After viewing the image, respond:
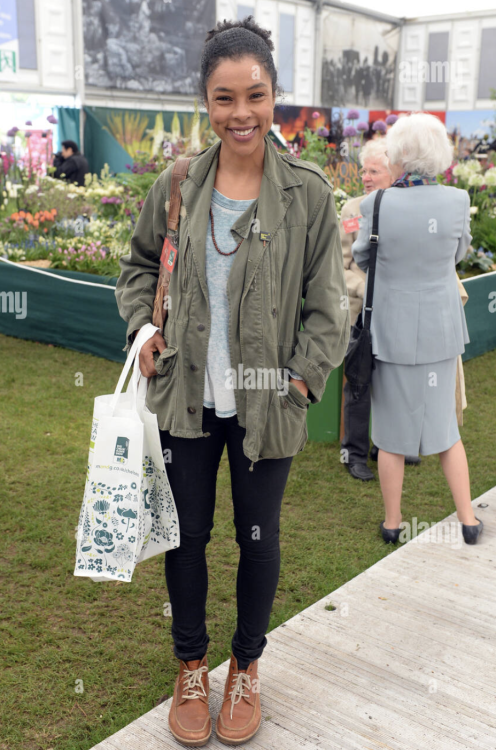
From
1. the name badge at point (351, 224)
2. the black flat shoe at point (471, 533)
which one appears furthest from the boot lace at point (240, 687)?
the name badge at point (351, 224)

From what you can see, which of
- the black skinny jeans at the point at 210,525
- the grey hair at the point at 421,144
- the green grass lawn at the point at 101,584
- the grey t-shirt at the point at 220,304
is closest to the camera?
the grey t-shirt at the point at 220,304

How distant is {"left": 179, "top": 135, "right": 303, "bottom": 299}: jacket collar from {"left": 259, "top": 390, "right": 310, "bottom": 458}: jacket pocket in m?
0.32

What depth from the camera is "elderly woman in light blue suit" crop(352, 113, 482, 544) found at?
2.79 meters

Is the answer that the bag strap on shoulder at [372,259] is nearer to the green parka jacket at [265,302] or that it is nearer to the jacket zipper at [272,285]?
the green parka jacket at [265,302]

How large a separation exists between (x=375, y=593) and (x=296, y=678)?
1.96 ft

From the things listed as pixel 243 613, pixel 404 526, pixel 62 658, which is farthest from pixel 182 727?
pixel 404 526

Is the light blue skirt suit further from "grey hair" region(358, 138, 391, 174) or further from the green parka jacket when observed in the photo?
the green parka jacket

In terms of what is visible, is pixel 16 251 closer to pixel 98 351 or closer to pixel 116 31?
pixel 98 351

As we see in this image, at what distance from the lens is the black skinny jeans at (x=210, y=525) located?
6.02 feet

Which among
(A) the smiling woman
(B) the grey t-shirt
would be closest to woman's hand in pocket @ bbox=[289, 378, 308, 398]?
(A) the smiling woman

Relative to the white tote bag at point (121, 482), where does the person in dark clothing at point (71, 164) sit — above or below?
above

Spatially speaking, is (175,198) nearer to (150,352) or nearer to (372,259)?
(150,352)

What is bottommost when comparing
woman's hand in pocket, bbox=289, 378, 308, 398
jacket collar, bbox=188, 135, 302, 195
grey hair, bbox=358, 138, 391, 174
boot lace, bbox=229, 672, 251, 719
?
boot lace, bbox=229, 672, 251, 719

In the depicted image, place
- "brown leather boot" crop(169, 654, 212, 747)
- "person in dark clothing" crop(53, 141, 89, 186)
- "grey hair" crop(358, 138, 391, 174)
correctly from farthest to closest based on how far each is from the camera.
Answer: "person in dark clothing" crop(53, 141, 89, 186)
"grey hair" crop(358, 138, 391, 174)
"brown leather boot" crop(169, 654, 212, 747)
